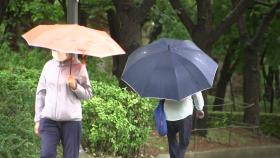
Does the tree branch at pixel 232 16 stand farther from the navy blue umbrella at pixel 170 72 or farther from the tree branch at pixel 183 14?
the navy blue umbrella at pixel 170 72

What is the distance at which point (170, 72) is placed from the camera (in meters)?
7.87

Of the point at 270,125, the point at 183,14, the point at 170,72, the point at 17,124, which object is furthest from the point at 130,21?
the point at 270,125

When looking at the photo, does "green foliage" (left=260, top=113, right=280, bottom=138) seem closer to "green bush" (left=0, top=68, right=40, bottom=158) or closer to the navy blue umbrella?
the navy blue umbrella

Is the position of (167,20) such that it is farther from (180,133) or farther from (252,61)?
(180,133)

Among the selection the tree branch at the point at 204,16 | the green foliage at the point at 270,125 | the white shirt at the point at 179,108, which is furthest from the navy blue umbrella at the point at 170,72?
the green foliage at the point at 270,125

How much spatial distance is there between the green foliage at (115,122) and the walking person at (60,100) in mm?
2562

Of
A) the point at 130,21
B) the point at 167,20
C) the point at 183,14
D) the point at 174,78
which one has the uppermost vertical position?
the point at 167,20

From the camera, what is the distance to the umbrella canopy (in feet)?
19.4

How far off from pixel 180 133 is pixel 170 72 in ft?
2.99

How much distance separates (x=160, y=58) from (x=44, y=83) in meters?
2.11

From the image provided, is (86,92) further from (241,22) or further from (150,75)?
(241,22)

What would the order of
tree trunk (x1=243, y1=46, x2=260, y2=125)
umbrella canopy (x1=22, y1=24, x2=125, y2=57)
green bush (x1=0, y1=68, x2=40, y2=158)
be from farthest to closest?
tree trunk (x1=243, y1=46, x2=260, y2=125) < green bush (x1=0, y1=68, x2=40, y2=158) < umbrella canopy (x1=22, y1=24, x2=125, y2=57)

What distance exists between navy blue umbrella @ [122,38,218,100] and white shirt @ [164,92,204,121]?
15.2 inches

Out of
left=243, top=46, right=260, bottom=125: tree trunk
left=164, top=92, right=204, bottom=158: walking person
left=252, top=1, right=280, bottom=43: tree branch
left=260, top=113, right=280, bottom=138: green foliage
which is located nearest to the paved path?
left=243, top=46, right=260, bottom=125: tree trunk
